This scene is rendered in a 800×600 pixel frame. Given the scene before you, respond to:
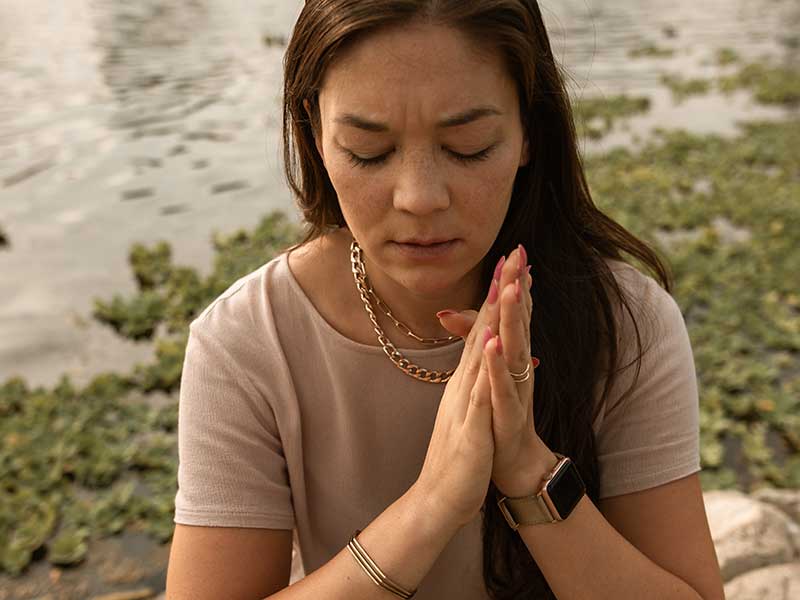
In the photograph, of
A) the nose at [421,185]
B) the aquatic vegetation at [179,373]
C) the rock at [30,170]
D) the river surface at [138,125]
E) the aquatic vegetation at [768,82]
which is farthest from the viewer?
the aquatic vegetation at [768,82]

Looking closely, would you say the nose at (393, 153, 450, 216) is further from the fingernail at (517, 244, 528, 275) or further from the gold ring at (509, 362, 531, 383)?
the gold ring at (509, 362, 531, 383)

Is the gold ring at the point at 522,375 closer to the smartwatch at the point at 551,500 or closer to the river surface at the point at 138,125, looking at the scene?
the smartwatch at the point at 551,500

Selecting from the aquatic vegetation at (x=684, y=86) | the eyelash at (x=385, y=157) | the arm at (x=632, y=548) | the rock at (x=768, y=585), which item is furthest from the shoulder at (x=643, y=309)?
the aquatic vegetation at (x=684, y=86)

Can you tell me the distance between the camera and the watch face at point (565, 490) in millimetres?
1786

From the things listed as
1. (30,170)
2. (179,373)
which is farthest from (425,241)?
(30,170)

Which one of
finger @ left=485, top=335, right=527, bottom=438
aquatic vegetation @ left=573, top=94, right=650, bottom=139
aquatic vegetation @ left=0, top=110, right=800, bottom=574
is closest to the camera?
finger @ left=485, top=335, right=527, bottom=438

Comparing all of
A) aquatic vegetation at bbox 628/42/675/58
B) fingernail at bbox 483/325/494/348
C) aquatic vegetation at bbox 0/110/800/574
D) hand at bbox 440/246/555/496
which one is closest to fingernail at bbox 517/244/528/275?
hand at bbox 440/246/555/496

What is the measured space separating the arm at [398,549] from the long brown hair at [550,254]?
0.41m

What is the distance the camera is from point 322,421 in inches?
84.4

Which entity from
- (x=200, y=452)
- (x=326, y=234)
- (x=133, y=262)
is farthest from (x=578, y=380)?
(x=133, y=262)

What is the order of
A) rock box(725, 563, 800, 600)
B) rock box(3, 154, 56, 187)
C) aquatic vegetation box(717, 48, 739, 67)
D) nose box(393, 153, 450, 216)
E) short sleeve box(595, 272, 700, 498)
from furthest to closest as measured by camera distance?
1. aquatic vegetation box(717, 48, 739, 67)
2. rock box(3, 154, 56, 187)
3. rock box(725, 563, 800, 600)
4. short sleeve box(595, 272, 700, 498)
5. nose box(393, 153, 450, 216)

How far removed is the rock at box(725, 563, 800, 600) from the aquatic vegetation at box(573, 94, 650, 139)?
27.8ft

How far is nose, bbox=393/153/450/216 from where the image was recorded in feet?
5.64

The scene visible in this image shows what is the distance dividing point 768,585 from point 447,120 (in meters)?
2.26
